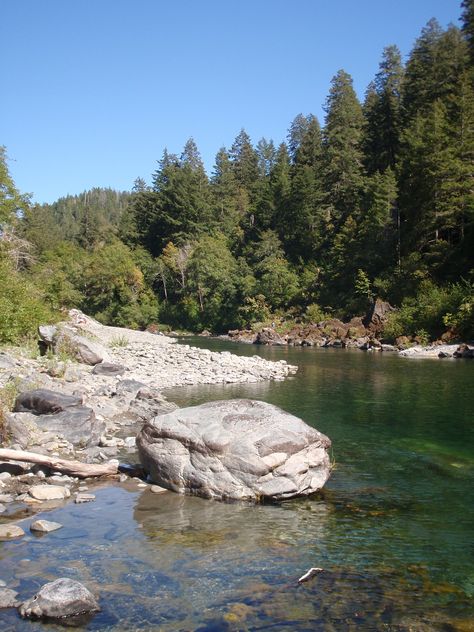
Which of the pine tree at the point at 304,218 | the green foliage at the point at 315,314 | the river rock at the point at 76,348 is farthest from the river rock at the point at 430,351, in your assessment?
the pine tree at the point at 304,218

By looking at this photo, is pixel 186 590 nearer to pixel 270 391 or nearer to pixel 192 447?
pixel 192 447

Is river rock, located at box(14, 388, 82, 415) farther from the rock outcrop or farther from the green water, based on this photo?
the rock outcrop

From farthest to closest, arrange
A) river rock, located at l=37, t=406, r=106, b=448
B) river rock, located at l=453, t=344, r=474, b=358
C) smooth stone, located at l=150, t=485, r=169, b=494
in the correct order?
river rock, located at l=453, t=344, r=474, b=358 → river rock, located at l=37, t=406, r=106, b=448 → smooth stone, located at l=150, t=485, r=169, b=494

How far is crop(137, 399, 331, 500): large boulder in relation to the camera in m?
9.13

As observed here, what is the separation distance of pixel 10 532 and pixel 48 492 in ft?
5.43

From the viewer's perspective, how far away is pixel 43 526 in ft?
24.6

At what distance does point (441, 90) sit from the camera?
5716 cm

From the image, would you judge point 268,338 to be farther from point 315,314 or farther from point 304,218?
point 304,218

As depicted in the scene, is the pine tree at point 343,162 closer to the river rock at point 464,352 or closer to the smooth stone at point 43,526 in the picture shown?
the river rock at point 464,352

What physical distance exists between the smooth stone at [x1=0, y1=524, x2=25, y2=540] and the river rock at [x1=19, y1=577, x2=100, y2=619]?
186 centimetres

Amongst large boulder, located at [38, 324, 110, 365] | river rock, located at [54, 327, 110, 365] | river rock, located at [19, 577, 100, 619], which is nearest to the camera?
river rock, located at [19, 577, 100, 619]

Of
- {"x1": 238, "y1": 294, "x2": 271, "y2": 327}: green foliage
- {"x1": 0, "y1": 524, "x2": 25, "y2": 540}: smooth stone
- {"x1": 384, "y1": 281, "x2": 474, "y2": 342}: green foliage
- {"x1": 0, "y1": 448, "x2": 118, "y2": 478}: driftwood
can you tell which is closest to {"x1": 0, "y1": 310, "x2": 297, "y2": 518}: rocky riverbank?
{"x1": 0, "y1": 448, "x2": 118, "y2": 478}: driftwood

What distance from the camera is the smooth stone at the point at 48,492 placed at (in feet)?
28.9

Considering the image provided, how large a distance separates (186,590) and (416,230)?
4690 centimetres
